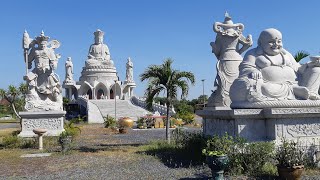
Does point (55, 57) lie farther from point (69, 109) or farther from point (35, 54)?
point (69, 109)

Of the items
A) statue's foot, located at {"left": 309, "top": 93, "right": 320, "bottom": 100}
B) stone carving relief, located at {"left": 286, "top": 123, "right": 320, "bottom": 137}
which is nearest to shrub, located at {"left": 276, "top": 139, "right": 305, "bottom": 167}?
stone carving relief, located at {"left": 286, "top": 123, "right": 320, "bottom": 137}

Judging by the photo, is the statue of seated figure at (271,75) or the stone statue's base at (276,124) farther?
the statue of seated figure at (271,75)

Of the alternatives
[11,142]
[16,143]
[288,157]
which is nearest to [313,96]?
[288,157]

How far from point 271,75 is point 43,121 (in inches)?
453

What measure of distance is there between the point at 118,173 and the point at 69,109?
141 ft

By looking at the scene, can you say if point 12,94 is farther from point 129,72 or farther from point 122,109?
point 129,72

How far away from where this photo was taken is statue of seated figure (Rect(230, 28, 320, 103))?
898 cm

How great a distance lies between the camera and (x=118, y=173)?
29.4ft

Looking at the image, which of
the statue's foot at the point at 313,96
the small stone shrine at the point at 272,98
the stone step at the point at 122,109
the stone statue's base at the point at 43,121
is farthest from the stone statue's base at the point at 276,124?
the stone step at the point at 122,109

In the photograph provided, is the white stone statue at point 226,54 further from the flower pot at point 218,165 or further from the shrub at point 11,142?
the shrub at point 11,142

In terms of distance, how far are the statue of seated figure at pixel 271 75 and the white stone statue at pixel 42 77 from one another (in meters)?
11.1

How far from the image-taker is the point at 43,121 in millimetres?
17719

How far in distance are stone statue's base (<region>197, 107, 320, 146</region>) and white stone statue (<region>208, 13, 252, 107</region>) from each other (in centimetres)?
243

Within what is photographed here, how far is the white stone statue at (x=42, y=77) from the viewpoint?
→ 59.6 feet
